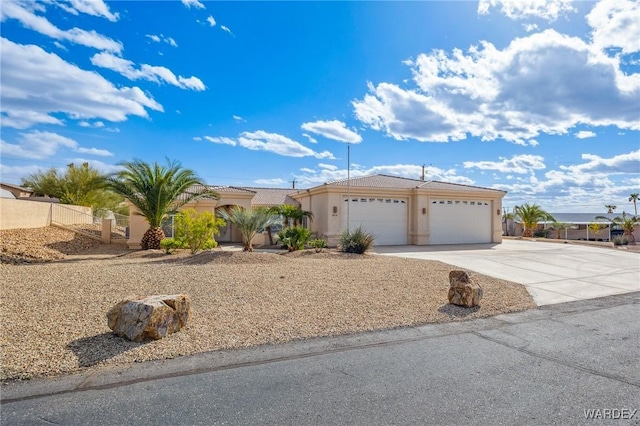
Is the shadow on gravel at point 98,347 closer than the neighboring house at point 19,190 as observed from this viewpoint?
Yes

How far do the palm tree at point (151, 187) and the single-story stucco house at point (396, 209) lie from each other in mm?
2814

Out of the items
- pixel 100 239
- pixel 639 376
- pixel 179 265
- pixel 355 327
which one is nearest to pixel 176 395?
pixel 355 327

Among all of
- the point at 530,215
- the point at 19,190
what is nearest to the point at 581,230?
the point at 530,215

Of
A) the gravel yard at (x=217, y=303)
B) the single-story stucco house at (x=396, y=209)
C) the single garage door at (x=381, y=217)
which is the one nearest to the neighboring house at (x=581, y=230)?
the single-story stucco house at (x=396, y=209)

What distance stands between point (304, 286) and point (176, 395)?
5381 millimetres

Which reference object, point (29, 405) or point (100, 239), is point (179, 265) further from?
point (100, 239)

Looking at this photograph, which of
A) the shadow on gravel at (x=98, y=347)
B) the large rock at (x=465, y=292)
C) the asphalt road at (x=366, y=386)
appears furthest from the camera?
the large rock at (x=465, y=292)

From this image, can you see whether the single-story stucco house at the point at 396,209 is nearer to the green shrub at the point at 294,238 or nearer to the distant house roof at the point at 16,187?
the green shrub at the point at 294,238

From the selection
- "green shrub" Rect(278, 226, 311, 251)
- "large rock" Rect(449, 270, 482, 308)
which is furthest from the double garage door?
"large rock" Rect(449, 270, 482, 308)

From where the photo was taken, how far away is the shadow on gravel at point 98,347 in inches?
193

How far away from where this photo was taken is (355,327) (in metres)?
6.46

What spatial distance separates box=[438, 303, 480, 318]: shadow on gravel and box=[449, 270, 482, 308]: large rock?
0.08 metres

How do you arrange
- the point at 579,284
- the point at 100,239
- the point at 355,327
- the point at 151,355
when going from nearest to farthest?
1. the point at 151,355
2. the point at 355,327
3. the point at 579,284
4. the point at 100,239

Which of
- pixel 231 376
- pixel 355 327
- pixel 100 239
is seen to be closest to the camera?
pixel 231 376
